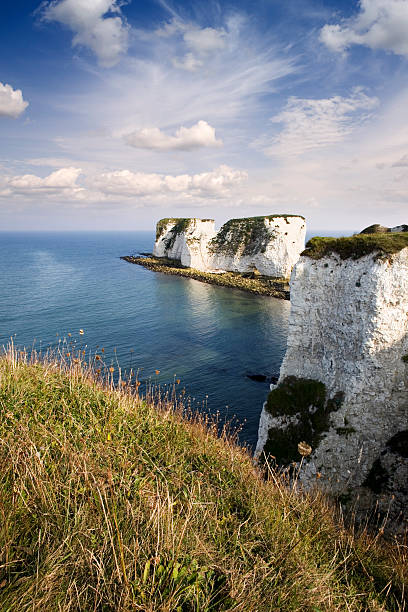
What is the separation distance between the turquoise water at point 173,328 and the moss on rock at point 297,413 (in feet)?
10.7

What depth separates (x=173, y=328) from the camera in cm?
4291

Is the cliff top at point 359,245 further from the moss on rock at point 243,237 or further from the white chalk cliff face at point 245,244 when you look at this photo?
the moss on rock at point 243,237

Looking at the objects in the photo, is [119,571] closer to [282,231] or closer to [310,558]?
[310,558]

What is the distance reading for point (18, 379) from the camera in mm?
6973

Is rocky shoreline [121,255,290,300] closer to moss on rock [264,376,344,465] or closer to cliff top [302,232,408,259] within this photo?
cliff top [302,232,408,259]

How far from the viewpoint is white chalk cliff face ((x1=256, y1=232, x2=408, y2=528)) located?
16.9 meters

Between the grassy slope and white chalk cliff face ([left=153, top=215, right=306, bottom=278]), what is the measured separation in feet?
231

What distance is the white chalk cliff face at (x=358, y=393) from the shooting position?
55.5 ft

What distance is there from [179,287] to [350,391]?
52.7 meters

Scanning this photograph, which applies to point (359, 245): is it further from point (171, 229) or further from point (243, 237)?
point (171, 229)

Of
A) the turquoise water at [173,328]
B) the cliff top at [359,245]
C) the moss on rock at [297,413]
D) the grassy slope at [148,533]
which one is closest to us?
the grassy slope at [148,533]

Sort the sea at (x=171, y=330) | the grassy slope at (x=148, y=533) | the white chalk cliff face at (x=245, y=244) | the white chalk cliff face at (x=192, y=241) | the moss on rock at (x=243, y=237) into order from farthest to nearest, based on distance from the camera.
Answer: the white chalk cliff face at (x=192, y=241) < the moss on rock at (x=243, y=237) < the white chalk cliff face at (x=245, y=244) < the sea at (x=171, y=330) < the grassy slope at (x=148, y=533)

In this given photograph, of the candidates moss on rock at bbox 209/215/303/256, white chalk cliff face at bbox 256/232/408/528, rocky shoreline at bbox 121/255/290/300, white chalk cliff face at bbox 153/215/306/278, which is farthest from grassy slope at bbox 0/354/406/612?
moss on rock at bbox 209/215/303/256

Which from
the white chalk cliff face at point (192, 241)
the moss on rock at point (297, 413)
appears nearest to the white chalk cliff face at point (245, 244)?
the white chalk cliff face at point (192, 241)
